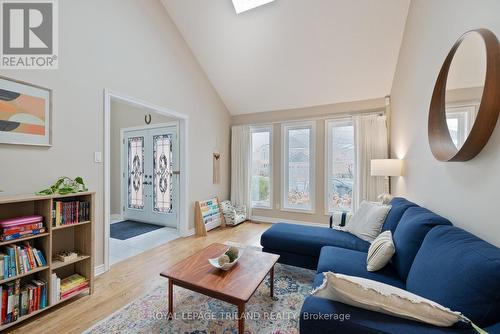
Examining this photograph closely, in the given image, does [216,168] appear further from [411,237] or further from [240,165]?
[411,237]

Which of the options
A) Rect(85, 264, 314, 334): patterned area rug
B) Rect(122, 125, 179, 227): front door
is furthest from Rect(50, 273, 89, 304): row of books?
Rect(122, 125, 179, 227): front door

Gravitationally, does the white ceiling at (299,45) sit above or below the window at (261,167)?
above

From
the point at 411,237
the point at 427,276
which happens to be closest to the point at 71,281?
the point at 427,276

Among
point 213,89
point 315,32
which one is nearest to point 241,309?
point 315,32

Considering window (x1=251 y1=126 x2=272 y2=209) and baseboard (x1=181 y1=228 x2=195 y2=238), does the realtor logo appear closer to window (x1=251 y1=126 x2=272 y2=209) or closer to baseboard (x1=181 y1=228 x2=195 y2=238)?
baseboard (x1=181 y1=228 x2=195 y2=238)

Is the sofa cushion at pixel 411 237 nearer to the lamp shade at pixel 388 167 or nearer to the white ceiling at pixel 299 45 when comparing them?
the lamp shade at pixel 388 167

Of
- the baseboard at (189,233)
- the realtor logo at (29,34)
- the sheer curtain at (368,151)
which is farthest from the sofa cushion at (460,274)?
the realtor logo at (29,34)

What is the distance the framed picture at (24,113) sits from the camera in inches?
68.9

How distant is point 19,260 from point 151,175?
9.59ft

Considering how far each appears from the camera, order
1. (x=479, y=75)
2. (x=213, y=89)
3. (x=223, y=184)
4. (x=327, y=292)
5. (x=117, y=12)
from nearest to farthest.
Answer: (x=327, y=292) < (x=479, y=75) < (x=117, y=12) < (x=213, y=89) < (x=223, y=184)

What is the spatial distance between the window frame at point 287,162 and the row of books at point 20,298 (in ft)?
12.1

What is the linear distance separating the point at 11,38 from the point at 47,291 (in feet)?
7.31

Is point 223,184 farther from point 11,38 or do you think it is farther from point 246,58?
point 11,38

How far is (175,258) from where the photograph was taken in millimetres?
2832
